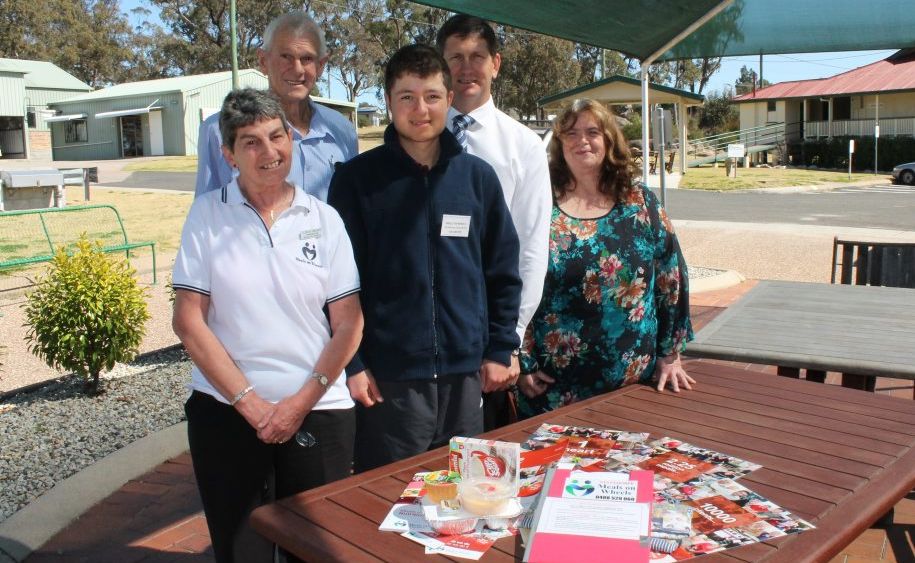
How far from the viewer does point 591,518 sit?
1.76 m

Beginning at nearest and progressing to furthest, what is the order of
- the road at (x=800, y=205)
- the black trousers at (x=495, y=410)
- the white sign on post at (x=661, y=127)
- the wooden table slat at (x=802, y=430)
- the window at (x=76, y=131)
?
the wooden table slat at (x=802, y=430), the black trousers at (x=495, y=410), the white sign on post at (x=661, y=127), the road at (x=800, y=205), the window at (x=76, y=131)

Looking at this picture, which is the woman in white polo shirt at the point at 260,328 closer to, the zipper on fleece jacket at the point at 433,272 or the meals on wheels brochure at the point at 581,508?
the zipper on fleece jacket at the point at 433,272

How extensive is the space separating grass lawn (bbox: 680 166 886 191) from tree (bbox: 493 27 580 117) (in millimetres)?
19649

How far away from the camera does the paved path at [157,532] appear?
3.19 m

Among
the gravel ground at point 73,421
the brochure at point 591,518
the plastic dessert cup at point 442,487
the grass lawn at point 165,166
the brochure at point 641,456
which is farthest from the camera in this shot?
the grass lawn at point 165,166

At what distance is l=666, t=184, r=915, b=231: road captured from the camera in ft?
55.2

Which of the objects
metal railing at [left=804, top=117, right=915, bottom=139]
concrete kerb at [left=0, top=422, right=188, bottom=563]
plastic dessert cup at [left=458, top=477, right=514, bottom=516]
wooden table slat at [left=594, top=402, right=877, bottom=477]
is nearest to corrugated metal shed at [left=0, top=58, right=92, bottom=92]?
metal railing at [left=804, top=117, right=915, bottom=139]

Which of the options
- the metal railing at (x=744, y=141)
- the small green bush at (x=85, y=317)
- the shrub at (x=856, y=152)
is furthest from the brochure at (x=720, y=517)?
the metal railing at (x=744, y=141)

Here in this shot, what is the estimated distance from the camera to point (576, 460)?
Answer: 2.13 metres

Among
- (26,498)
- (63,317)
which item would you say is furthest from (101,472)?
(63,317)

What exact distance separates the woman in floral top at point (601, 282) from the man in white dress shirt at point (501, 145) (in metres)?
0.14

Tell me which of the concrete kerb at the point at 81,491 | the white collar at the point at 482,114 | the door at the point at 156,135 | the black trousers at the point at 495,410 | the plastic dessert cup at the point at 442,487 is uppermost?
the door at the point at 156,135

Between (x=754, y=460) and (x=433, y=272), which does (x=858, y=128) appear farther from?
(x=433, y=272)

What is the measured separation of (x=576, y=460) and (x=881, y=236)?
13.2 m
